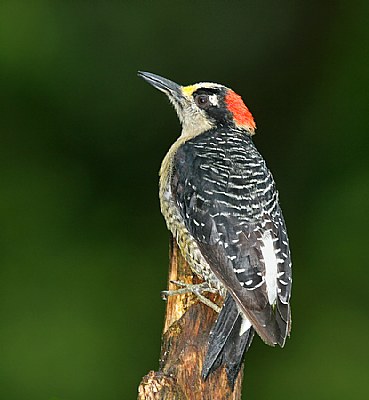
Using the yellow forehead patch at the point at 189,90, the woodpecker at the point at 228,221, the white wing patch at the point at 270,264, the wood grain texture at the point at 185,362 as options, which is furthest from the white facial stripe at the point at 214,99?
the wood grain texture at the point at 185,362

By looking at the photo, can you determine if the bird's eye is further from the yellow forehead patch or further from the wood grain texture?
the wood grain texture

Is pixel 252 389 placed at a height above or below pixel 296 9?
below

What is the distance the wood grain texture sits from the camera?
4141 millimetres

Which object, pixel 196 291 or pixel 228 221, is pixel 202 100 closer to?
pixel 228 221

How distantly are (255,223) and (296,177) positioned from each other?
340 centimetres

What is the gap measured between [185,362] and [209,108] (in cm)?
192

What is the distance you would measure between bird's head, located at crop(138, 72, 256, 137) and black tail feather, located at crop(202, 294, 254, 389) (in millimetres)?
1395

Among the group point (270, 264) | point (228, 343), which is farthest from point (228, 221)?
point (228, 343)

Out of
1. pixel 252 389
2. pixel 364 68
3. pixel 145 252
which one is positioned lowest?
pixel 252 389

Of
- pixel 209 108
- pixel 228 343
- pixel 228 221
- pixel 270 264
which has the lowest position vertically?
pixel 228 343

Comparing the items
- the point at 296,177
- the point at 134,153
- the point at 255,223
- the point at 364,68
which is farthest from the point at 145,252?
the point at 255,223

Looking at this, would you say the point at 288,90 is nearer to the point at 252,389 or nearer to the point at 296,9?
the point at 296,9

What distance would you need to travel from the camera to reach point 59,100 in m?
8.06

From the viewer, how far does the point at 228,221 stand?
489cm
